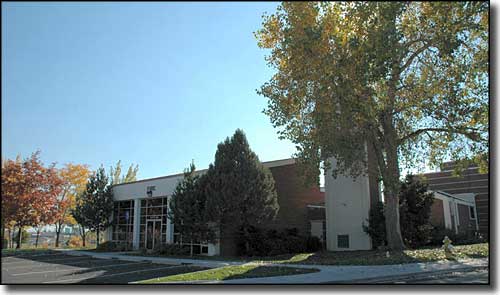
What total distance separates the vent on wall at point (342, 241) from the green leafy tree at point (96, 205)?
13.7 metres

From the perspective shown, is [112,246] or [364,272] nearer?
[364,272]

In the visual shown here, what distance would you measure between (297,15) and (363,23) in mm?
2569

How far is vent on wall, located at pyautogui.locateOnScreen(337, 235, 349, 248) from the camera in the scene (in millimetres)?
22500

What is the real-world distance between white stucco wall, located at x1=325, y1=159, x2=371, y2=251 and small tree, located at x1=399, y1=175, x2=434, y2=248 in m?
1.73

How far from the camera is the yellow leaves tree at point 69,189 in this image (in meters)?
28.5

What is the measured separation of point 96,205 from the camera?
2684 centimetres

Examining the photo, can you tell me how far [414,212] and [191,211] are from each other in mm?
11041

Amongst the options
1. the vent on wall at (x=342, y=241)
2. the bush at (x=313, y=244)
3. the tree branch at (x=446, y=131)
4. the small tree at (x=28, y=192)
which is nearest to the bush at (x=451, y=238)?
the vent on wall at (x=342, y=241)

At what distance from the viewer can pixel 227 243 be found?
806 inches

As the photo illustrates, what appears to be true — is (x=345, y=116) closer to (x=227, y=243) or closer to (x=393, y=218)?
(x=393, y=218)

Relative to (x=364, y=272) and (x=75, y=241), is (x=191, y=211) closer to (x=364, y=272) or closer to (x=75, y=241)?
(x=364, y=272)

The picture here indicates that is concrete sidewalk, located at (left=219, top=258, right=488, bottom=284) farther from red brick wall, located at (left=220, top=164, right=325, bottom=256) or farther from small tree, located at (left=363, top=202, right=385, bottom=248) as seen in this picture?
red brick wall, located at (left=220, top=164, right=325, bottom=256)


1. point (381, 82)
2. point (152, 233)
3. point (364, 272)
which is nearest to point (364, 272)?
point (364, 272)

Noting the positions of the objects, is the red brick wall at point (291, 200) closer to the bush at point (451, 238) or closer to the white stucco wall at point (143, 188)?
the white stucco wall at point (143, 188)
